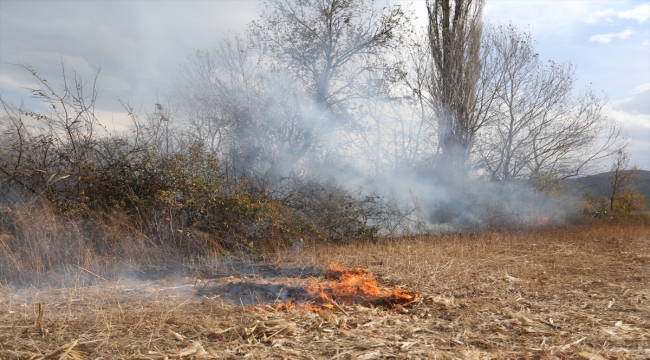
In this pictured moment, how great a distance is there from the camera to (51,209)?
8102mm

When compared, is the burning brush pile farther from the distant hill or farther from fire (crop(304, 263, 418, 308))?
the distant hill

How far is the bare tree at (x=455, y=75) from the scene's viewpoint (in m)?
15.8

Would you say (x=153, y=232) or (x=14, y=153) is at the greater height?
(x=14, y=153)

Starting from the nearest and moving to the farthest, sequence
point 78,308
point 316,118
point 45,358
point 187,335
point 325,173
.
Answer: point 45,358 → point 187,335 → point 78,308 → point 325,173 → point 316,118

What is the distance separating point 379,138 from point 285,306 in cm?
1096

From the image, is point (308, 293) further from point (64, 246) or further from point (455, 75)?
point (455, 75)

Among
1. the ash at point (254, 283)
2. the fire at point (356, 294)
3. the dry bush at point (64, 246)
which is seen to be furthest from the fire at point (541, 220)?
the dry bush at point (64, 246)

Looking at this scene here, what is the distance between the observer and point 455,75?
15.9 metres

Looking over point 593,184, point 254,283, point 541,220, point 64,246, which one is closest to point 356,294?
point 254,283

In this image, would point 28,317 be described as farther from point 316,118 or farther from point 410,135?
point 410,135

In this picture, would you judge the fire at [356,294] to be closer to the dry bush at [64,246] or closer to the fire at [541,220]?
the dry bush at [64,246]

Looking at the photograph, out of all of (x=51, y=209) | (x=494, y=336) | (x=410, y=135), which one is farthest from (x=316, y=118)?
(x=494, y=336)

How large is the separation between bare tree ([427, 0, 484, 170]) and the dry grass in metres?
8.98

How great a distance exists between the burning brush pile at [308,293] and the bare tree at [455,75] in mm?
10499
